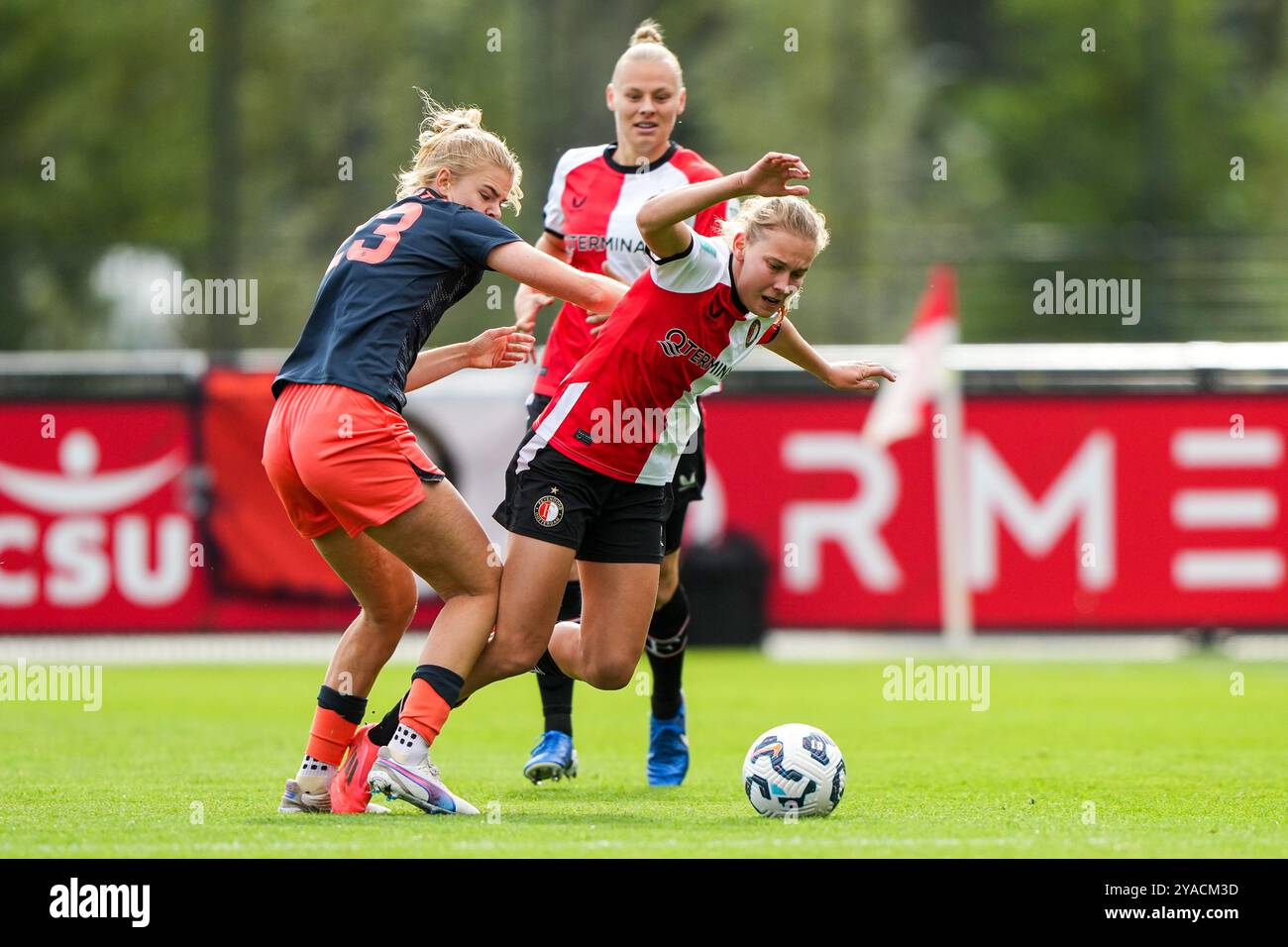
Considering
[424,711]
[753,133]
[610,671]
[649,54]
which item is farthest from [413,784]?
[753,133]

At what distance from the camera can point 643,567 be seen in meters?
6.58

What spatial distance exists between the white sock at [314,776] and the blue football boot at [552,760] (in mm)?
1229

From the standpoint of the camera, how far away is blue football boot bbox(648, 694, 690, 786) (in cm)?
736

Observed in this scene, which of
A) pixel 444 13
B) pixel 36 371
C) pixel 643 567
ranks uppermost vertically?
pixel 444 13

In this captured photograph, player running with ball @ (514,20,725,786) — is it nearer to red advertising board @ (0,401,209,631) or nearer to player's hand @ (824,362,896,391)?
player's hand @ (824,362,896,391)

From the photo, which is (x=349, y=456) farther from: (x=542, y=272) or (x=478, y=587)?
(x=542, y=272)

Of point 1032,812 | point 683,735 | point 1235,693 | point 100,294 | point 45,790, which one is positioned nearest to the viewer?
point 1032,812

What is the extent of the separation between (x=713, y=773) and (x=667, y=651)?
595mm

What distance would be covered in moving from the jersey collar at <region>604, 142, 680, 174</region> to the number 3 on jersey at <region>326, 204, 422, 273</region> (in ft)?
5.59
